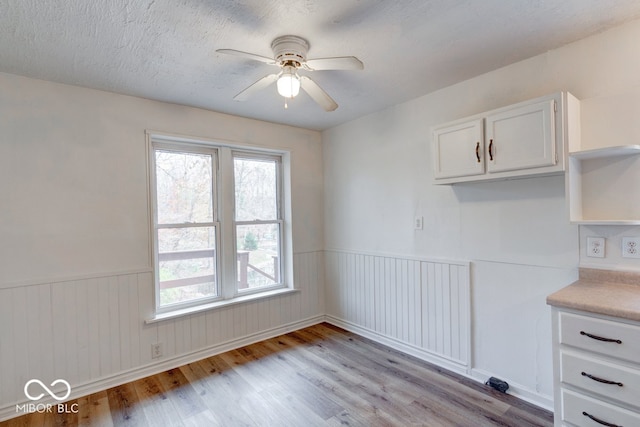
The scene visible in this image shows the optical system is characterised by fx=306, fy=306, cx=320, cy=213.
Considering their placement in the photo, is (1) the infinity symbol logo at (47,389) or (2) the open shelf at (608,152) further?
(1) the infinity symbol logo at (47,389)

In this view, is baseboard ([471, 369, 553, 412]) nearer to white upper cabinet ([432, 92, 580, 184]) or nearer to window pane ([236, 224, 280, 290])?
white upper cabinet ([432, 92, 580, 184])

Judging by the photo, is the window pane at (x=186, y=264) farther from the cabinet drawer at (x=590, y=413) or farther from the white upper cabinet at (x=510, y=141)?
the cabinet drawer at (x=590, y=413)

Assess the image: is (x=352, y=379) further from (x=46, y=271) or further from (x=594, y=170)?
(x=46, y=271)

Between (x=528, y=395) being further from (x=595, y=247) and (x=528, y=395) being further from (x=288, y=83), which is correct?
(x=288, y=83)

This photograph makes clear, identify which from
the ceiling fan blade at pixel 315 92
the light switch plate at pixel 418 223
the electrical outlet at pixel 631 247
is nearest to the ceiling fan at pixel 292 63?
the ceiling fan blade at pixel 315 92

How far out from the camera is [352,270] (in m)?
3.58

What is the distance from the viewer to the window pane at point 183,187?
2895 mm

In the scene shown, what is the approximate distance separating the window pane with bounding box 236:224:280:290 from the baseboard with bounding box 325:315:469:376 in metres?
0.94

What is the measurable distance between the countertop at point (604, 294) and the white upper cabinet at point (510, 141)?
676mm

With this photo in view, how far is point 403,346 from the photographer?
9.87 feet

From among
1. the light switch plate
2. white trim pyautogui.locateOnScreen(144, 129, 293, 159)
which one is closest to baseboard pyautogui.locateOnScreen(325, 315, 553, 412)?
the light switch plate

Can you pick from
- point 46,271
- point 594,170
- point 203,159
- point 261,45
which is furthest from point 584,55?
point 46,271

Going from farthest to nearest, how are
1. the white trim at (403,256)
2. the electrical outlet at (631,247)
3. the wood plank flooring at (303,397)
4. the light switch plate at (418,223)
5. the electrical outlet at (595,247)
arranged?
the light switch plate at (418,223) → the white trim at (403,256) → the wood plank flooring at (303,397) → the electrical outlet at (595,247) → the electrical outlet at (631,247)

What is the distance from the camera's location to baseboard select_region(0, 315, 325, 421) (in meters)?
2.24
